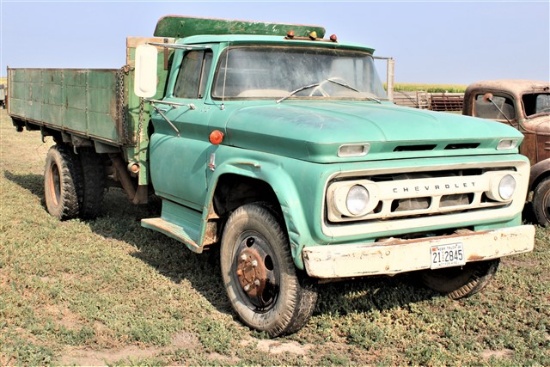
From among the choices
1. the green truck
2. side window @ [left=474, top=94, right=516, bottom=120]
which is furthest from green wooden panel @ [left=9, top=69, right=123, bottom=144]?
side window @ [left=474, top=94, right=516, bottom=120]

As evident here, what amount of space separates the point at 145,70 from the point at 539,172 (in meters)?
5.31

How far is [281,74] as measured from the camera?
5.30m

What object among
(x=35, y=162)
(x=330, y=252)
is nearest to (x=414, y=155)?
(x=330, y=252)

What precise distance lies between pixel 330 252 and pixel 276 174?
627 mm

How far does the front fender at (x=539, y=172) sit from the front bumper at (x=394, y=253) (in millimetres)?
4021

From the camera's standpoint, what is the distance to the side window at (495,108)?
29.4 feet

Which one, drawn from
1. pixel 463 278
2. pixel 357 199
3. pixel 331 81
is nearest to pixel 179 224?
pixel 331 81

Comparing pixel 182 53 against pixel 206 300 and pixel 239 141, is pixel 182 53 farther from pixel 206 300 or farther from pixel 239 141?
pixel 206 300

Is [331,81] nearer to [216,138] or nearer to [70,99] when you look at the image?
[216,138]

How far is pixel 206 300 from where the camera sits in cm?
517

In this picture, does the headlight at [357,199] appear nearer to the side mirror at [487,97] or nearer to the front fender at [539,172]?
the front fender at [539,172]

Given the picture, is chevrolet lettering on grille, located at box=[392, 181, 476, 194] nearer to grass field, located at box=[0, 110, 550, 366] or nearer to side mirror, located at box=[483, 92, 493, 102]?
grass field, located at box=[0, 110, 550, 366]

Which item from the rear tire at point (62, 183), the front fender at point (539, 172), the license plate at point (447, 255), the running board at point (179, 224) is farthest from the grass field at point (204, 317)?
the front fender at point (539, 172)

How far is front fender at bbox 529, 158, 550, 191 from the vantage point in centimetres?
820
